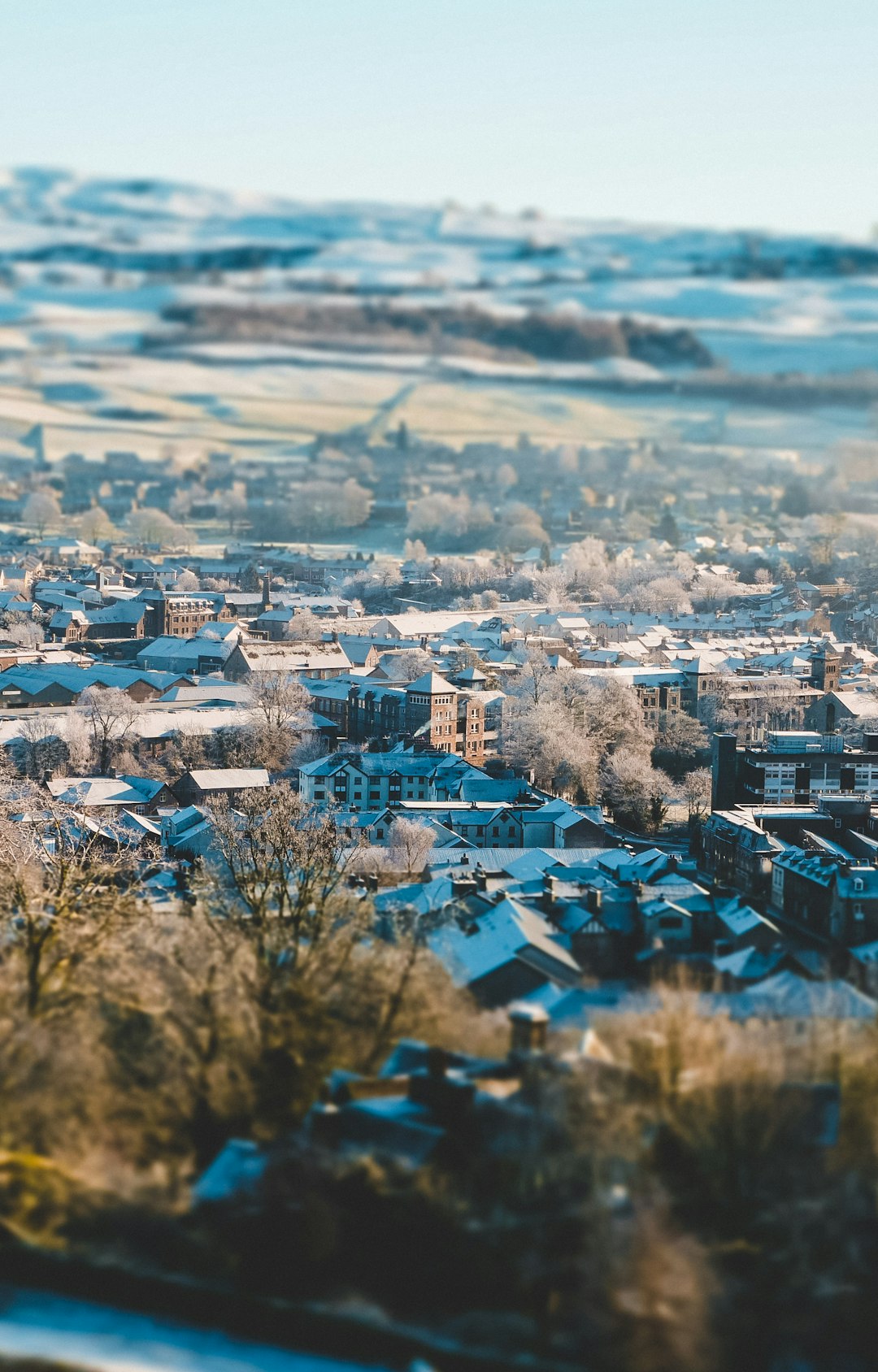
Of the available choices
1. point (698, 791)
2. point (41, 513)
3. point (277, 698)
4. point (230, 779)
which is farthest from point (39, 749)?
point (41, 513)

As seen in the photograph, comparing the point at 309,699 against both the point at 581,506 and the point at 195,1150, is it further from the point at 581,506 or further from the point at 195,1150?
the point at 581,506

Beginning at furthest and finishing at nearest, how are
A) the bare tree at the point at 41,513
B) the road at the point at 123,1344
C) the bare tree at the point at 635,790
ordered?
the bare tree at the point at 41,513, the bare tree at the point at 635,790, the road at the point at 123,1344

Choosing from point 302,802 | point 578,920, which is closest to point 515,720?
point 302,802

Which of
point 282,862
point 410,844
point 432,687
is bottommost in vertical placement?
point 432,687

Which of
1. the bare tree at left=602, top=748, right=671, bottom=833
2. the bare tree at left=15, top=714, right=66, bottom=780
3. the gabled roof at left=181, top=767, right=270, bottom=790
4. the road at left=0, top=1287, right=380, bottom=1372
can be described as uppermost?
the road at left=0, top=1287, right=380, bottom=1372

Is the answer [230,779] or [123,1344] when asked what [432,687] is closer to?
[230,779]

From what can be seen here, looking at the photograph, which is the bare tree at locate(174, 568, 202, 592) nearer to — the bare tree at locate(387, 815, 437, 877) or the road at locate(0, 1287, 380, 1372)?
the bare tree at locate(387, 815, 437, 877)

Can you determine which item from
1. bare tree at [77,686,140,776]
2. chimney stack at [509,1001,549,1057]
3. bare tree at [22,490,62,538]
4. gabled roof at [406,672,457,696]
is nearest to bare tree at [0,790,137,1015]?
chimney stack at [509,1001,549,1057]

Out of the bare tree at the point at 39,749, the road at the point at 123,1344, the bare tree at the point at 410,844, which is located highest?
the road at the point at 123,1344

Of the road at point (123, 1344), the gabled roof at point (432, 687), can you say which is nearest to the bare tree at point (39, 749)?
the gabled roof at point (432, 687)

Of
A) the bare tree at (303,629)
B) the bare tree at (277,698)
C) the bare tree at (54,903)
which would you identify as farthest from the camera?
the bare tree at (303,629)

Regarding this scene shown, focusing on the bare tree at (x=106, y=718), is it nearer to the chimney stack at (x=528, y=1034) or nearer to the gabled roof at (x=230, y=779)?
the gabled roof at (x=230, y=779)

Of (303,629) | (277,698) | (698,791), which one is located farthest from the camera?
(303,629)
